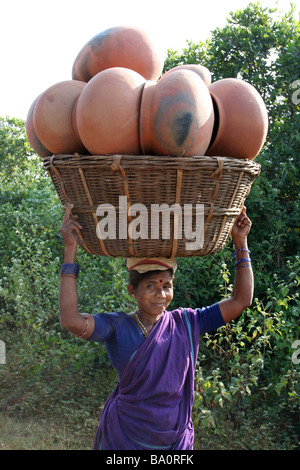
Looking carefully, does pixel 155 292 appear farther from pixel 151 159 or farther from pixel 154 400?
pixel 151 159

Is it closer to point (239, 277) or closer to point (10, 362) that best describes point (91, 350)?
point (10, 362)

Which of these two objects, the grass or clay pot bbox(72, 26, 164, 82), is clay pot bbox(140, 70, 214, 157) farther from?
the grass

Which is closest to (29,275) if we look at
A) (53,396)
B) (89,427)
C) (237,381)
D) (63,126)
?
(53,396)

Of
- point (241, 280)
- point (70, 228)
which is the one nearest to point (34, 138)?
point (70, 228)

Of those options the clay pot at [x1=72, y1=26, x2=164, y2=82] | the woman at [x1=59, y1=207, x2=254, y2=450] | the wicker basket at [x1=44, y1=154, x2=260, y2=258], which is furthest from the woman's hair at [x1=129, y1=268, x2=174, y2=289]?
the clay pot at [x1=72, y1=26, x2=164, y2=82]

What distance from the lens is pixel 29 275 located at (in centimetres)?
479

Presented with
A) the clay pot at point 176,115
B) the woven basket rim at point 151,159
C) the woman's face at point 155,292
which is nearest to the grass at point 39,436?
the woman's face at point 155,292

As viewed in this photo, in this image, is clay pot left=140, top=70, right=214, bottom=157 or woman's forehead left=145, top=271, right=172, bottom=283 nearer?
clay pot left=140, top=70, right=214, bottom=157

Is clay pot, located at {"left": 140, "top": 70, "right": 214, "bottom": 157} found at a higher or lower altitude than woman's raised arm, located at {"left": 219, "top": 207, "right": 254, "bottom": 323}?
higher

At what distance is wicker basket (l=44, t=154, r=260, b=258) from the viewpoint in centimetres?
181

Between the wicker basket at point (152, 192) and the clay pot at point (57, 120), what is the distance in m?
0.08

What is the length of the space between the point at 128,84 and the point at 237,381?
7.34ft

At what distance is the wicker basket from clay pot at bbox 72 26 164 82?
452 millimetres

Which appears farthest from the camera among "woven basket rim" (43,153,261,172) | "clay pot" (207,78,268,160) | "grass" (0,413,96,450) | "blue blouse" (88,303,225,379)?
"grass" (0,413,96,450)
